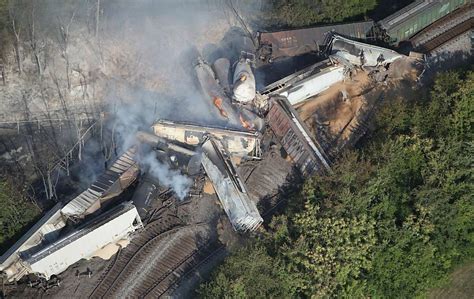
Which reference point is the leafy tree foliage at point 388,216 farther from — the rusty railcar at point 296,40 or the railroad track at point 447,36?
the rusty railcar at point 296,40

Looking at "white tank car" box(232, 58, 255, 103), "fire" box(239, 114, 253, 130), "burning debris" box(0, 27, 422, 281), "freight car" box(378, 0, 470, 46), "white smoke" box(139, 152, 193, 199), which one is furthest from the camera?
"freight car" box(378, 0, 470, 46)

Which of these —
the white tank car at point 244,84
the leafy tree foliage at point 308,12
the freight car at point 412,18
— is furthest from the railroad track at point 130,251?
the freight car at point 412,18

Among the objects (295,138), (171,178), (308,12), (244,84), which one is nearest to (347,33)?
(308,12)

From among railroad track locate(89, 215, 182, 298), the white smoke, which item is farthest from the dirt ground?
railroad track locate(89, 215, 182, 298)

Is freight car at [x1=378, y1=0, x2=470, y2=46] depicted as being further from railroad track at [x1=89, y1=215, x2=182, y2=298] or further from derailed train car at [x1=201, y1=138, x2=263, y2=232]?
railroad track at [x1=89, y1=215, x2=182, y2=298]

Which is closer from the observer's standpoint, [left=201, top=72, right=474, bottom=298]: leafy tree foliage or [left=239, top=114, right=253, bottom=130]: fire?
[left=201, top=72, right=474, bottom=298]: leafy tree foliage

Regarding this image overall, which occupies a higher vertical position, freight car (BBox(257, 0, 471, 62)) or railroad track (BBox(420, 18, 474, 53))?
freight car (BBox(257, 0, 471, 62))

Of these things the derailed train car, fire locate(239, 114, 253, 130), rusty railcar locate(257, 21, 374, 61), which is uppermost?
rusty railcar locate(257, 21, 374, 61)

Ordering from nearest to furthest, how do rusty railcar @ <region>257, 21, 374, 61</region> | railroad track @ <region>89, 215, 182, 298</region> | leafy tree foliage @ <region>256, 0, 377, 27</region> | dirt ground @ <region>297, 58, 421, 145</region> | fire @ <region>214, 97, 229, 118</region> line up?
railroad track @ <region>89, 215, 182, 298</region> < fire @ <region>214, 97, 229, 118</region> < dirt ground @ <region>297, 58, 421, 145</region> < rusty railcar @ <region>257, 21, 374, 61</region> < leafy tree foliage @ <region>256, 0, 377, 27</region>

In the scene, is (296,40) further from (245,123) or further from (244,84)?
(245,123)
